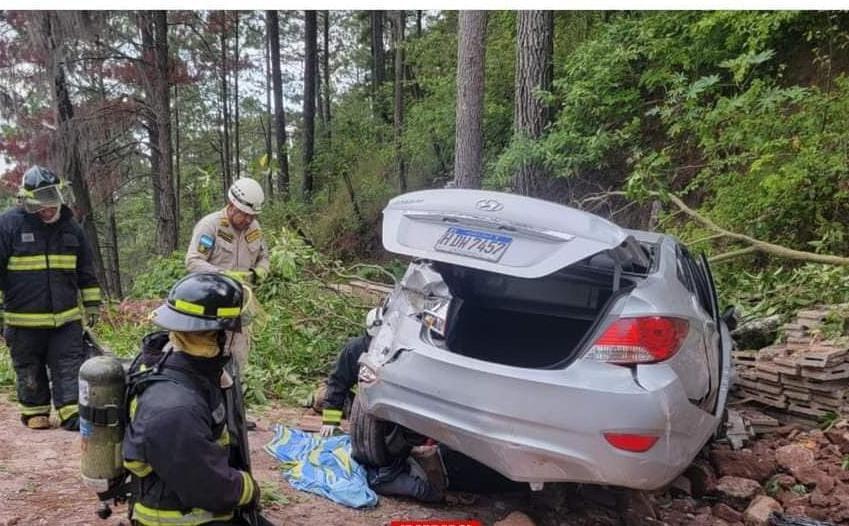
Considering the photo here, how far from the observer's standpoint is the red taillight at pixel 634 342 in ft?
9.03

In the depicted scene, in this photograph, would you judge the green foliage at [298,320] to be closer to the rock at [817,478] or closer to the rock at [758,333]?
the rock at [758,333]

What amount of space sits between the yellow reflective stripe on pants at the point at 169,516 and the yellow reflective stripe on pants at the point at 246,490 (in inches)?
4.3

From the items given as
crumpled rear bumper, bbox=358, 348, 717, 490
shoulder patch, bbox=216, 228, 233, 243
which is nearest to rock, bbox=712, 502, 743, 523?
crumpled rear bumper, bbox=358, 348, 717, 490

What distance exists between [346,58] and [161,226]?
46.3ft

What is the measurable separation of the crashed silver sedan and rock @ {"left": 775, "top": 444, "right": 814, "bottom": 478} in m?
1.01

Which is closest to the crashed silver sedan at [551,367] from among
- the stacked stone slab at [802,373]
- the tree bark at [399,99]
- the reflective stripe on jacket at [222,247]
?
the stacked stone slab at [802,373]

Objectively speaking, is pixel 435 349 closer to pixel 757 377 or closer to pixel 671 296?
pixel 671 296

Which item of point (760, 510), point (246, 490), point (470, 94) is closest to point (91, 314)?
point (246, 490)

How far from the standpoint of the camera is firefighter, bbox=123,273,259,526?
2.20m

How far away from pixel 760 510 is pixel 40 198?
4769mm

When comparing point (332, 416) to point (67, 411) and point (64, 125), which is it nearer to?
point (67, 411)

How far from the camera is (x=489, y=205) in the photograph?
3.00 meters

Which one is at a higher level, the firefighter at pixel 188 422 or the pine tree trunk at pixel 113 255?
the firefighter at pixel 188 422

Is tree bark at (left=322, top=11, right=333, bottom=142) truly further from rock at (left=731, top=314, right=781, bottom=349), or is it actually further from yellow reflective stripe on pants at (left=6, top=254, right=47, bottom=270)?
yellow reflective stripe on pants at (left=6, top=254, right=47, bottom=270)
